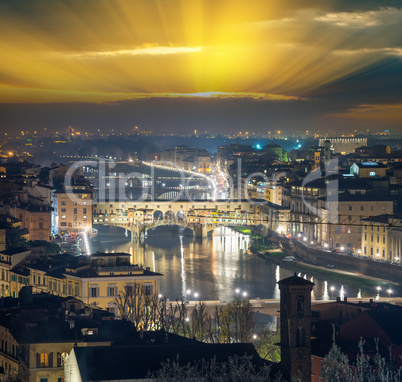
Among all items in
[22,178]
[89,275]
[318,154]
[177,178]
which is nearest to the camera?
[89,275]

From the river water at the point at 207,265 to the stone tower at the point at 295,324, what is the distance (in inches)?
253

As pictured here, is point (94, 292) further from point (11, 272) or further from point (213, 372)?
point (213, 372)

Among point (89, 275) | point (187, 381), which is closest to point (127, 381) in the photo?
point (187, 381)

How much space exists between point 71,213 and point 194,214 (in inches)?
135

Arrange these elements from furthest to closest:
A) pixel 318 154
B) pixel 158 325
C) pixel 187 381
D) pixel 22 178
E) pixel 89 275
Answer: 1. pixel 318 154
2. pixel 22 178
3. pixel 89 275
4. pixel 158 325
5. pixel 187 381

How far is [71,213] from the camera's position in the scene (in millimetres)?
→ 24609

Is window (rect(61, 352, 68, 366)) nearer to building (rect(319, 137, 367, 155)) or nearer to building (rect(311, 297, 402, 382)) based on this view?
building (rect(311, 297, 402, 382))

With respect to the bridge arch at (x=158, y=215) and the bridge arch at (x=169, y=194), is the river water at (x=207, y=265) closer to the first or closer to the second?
the bridge arch at (x=158, y=215)

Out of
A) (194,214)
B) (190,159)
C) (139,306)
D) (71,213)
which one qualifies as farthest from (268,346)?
(190,159)

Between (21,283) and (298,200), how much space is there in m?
12.8

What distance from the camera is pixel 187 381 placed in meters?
6.58

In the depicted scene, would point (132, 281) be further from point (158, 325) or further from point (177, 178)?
point (177, 178)

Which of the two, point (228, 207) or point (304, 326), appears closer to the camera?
point (304, 326)

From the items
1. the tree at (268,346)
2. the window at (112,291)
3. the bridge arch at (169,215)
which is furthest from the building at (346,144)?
the tree at (268,346)
